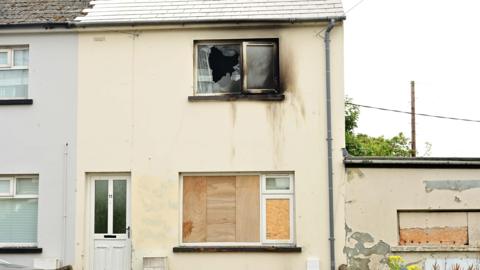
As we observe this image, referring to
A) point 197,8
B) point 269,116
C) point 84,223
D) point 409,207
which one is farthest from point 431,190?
point 84,223

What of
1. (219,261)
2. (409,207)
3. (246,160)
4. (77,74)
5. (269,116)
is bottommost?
(219,261)

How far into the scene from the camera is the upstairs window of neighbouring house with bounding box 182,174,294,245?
42.0 feet

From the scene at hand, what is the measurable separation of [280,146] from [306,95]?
120 cm

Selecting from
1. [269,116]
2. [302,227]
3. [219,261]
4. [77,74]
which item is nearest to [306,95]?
[269,116]

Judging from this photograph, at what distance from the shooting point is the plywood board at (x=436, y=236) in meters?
12.3

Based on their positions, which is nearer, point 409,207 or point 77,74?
point 409,207

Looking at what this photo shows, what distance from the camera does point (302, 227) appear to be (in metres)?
12.6

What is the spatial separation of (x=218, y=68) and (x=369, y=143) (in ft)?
86.7

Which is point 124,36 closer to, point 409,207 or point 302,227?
point 302,227

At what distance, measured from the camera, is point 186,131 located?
1302 centimetres

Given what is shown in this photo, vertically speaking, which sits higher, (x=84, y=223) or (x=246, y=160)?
(x=246, y=160)

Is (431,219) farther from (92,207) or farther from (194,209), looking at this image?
(92,207)

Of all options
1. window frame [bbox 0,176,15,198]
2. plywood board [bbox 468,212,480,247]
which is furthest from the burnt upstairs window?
plywood board [bbox 468,212,480,247]

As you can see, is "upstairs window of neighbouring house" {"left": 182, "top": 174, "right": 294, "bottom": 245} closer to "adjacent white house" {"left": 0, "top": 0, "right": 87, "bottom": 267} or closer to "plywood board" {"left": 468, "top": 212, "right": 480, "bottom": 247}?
"adjacent white house" {"left": 0, "top": 0, "right": 87, "bottom": 267}
